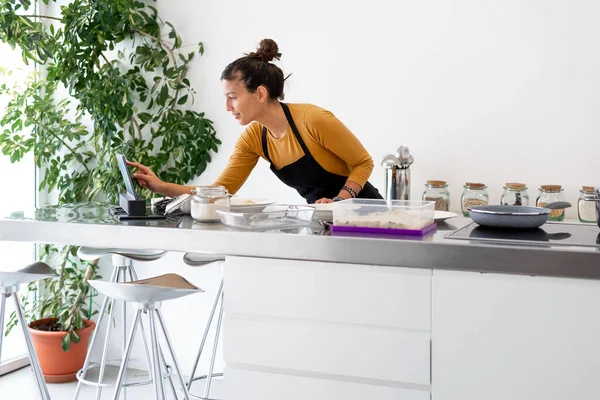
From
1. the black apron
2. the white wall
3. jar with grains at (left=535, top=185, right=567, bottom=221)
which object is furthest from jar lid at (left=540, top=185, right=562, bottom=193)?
the black apron

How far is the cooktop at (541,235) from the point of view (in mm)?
1918

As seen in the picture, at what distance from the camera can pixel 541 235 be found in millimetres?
2055

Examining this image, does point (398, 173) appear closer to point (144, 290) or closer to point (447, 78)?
point (447, 78)

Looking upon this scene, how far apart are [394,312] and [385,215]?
0.29 meters

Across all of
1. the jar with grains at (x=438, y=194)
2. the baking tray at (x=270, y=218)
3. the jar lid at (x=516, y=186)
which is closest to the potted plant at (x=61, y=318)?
the jar with grains at (x=438, y=194)

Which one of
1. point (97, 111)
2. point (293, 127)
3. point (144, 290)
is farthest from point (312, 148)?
point (97, 111)

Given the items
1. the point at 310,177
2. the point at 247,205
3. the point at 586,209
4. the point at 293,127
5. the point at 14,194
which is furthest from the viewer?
the point at 14,194

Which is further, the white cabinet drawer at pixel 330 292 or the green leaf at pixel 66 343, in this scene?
the green leaf at pixel 66 343

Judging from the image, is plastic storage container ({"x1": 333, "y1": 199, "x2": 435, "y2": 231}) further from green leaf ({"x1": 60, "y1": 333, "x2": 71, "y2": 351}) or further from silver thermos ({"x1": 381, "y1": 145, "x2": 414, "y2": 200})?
green leaf ({"x1": 60, "y1": 333, "x2": 71, "y2": 351})

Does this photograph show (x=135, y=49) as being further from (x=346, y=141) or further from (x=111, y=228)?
(x=111, y=228)

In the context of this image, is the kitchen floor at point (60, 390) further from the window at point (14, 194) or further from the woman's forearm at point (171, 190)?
the woman's forearm at point (171, 190)

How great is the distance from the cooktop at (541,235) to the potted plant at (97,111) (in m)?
2.25

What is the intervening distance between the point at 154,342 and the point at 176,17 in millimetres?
2392

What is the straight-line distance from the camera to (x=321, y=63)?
3.94 metres
